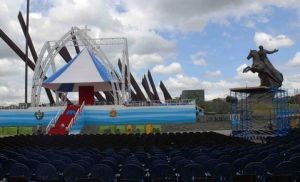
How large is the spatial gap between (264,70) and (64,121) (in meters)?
18.6

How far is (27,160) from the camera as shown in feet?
38.2

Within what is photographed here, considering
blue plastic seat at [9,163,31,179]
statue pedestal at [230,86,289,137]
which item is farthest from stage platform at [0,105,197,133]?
blue plastic seat at [9,163,31,179]

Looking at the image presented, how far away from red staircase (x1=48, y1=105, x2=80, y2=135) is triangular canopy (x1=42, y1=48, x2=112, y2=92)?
6241 mm

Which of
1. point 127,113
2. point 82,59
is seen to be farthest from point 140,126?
point 82,59

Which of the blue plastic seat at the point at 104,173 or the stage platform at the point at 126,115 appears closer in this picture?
the blue plastic seat at the point at 104,173

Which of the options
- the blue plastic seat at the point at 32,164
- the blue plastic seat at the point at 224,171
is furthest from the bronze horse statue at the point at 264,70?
the blue plastic seat at the point at 224,171

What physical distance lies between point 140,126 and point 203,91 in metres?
40.9

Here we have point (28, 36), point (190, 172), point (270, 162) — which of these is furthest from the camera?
point (28, 36)

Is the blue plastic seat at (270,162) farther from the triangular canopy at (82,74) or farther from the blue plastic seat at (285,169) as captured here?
the triangular canopy at (82,74)

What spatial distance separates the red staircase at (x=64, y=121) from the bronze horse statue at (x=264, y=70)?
54.3 feet

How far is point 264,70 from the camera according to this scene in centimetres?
4247

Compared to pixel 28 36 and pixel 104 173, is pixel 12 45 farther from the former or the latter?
pixel 104 173

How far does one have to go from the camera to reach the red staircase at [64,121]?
37.2 meters

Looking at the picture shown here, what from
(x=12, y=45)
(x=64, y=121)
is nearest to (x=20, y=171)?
(x=64, y=121)
